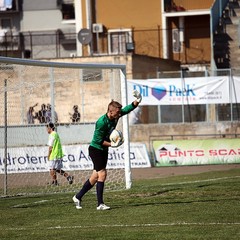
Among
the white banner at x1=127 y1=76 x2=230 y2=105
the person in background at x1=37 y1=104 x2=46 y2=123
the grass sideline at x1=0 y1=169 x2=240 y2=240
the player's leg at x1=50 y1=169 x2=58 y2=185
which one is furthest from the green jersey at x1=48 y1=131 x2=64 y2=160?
the white banner at x1=127 y1=76 x2=230 y2=105

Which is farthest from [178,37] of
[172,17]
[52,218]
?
[52,218]

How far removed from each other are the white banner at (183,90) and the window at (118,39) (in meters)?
13.0

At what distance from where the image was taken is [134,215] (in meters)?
15.7

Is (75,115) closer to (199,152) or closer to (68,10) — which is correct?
(199,152)

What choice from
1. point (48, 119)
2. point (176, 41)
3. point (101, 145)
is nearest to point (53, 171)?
point (48, 119)

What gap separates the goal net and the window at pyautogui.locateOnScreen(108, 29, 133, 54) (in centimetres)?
1635

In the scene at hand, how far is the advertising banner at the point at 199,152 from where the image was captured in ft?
108

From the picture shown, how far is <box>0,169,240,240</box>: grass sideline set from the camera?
1358 centimetres

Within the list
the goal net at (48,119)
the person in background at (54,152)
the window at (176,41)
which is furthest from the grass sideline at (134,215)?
the window at (176,41)

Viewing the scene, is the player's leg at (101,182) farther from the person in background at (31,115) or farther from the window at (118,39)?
the window at (118,39)

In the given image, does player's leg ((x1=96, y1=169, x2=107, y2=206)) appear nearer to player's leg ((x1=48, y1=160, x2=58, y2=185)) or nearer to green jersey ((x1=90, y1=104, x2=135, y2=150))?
green jersey ((x1=90, y1=104, x2=135, y2=150))

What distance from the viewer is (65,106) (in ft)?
103

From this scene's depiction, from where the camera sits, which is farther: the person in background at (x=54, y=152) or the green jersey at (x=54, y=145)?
the green jersey at (x=54, y=145)

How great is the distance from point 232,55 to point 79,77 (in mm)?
17088
